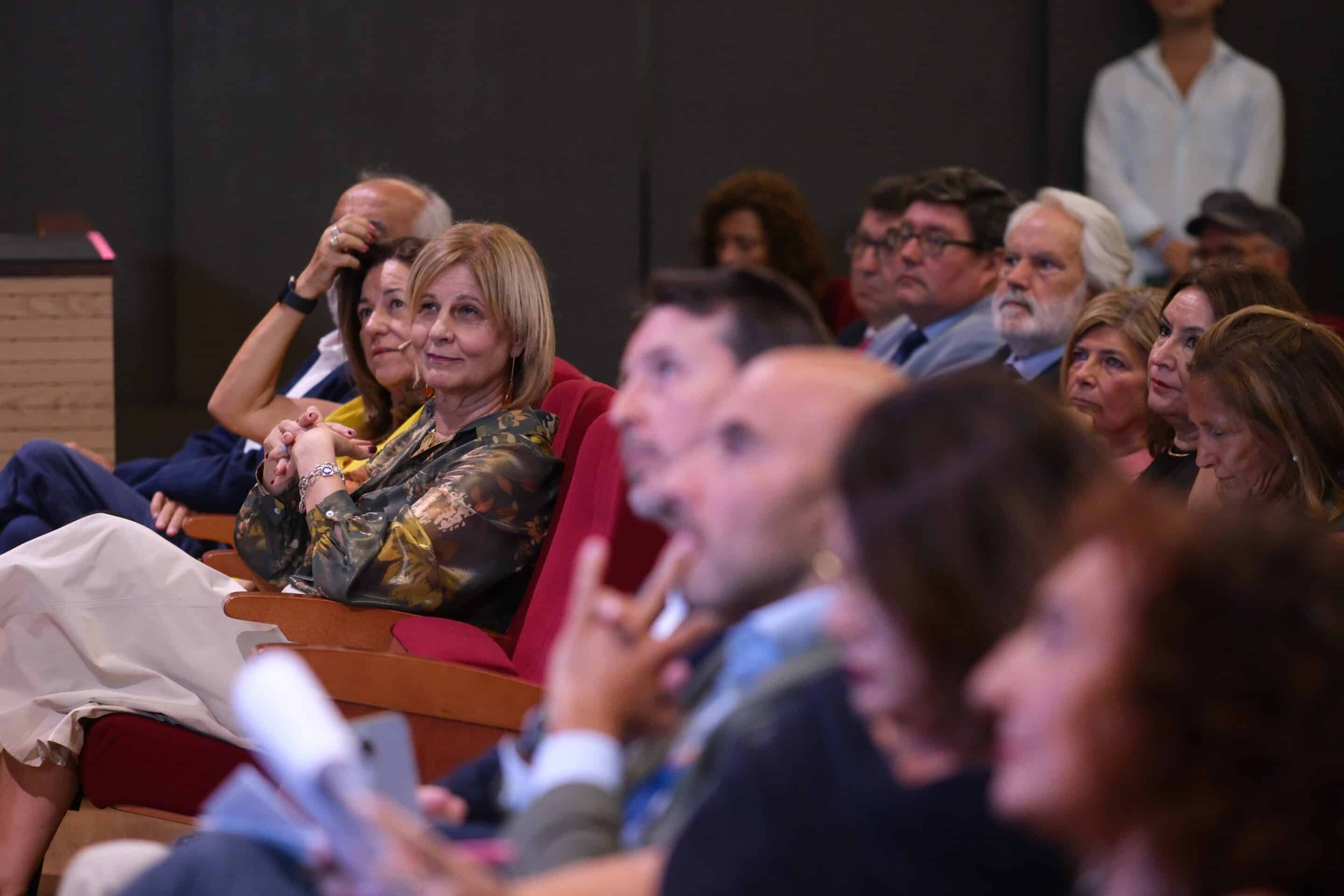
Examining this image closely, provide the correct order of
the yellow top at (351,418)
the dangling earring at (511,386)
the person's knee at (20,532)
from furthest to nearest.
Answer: the person's knee at (20,532), the yellow top at (351,418), the dangling earring at (511,386)

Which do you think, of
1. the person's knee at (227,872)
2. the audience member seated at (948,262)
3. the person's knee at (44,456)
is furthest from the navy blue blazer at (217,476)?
the person's knee at (227,872)

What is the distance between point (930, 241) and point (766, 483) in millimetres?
3262

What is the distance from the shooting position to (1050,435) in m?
1.06

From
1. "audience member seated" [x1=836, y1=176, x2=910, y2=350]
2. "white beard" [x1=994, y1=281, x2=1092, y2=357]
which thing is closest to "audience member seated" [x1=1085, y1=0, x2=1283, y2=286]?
"audience member seated" [x1=836, y1=176, x2=910, y2=350]

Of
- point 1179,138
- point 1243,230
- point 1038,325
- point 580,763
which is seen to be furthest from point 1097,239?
point 580,763

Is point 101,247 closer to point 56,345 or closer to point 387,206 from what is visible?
point 56,345

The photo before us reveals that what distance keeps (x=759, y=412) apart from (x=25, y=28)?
512 centimetres

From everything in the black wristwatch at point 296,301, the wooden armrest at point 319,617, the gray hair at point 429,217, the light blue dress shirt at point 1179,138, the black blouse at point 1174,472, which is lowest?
the wooden armrest at point 319,617

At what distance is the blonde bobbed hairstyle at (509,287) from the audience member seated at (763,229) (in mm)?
2424

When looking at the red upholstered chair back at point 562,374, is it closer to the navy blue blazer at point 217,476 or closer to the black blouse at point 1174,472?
the navy blue blazer at point 217,476

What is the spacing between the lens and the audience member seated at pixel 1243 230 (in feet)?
15.9

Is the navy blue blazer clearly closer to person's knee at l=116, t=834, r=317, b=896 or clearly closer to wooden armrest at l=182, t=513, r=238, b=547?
wooden armrest at l=182, t=513, r=238, b=547

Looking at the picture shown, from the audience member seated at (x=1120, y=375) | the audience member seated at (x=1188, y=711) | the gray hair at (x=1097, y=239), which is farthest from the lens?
the gray hair at (x=1097, y=239)

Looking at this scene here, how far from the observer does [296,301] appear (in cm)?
369
